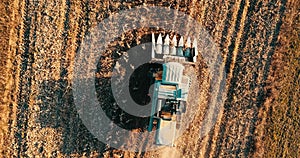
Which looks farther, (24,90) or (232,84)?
(232,84)

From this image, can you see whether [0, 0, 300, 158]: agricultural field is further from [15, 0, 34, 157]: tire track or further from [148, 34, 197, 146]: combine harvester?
[148, 34, 197, 146]: combine harvester

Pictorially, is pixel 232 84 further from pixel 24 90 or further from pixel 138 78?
pixel 24 90

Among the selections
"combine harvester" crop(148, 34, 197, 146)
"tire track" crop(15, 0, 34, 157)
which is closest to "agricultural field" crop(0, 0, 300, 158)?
"tire track" crop(15, 0, 34, 157)

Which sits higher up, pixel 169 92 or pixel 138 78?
pixel 138 78

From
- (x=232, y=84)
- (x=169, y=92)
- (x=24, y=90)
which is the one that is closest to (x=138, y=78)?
(x=169, y=92)

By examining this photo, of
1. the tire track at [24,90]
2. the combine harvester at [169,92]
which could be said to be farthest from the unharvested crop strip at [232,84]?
the tire track at [24,90]

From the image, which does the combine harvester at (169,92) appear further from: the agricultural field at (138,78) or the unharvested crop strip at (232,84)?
the unharvested crop strip at (232,84)

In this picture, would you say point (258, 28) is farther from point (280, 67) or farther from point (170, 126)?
point (170, 126)

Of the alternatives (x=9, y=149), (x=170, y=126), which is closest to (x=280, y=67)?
(x=170, y=126)
